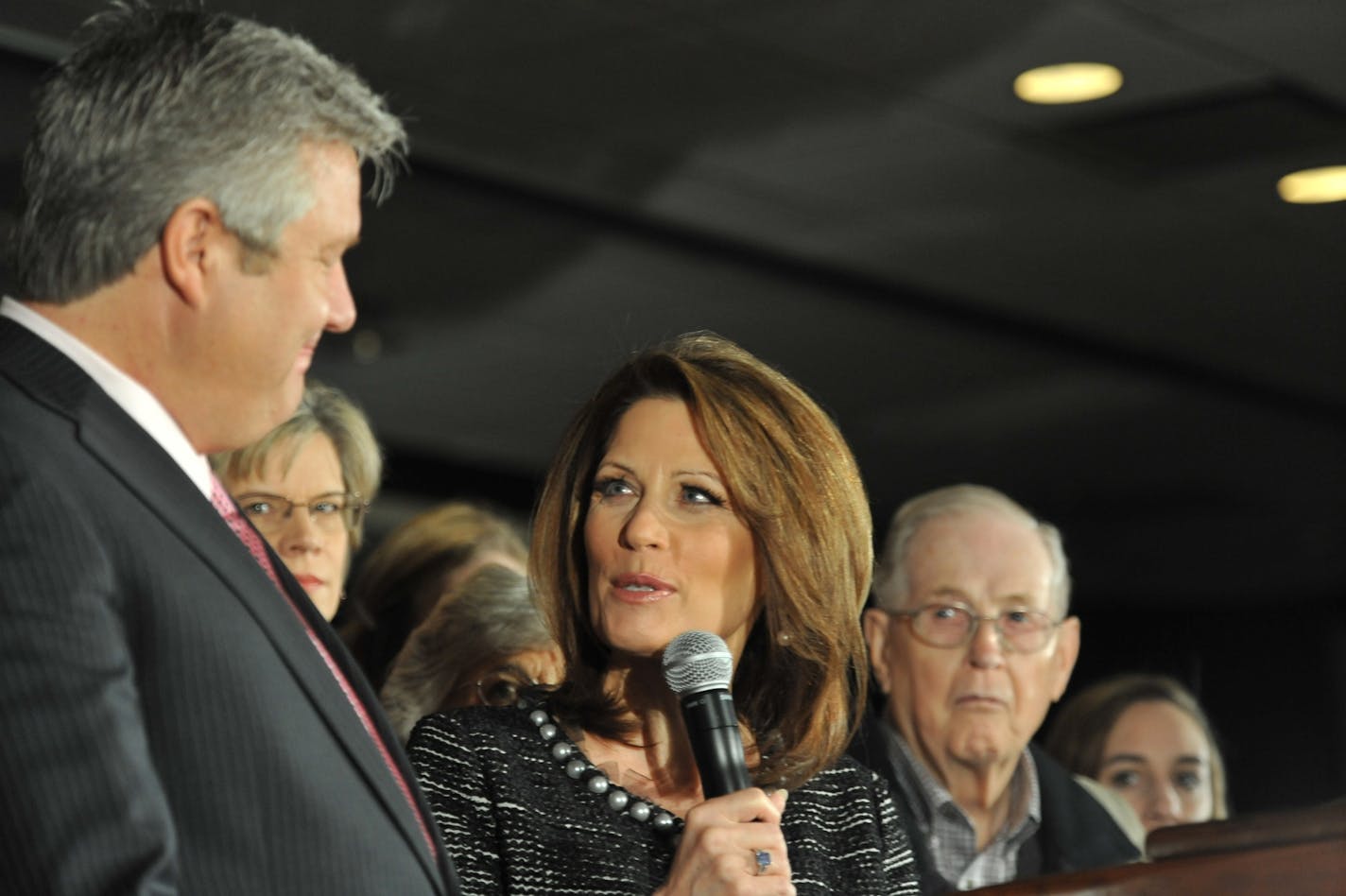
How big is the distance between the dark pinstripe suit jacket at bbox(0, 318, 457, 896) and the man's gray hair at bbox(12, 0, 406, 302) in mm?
83

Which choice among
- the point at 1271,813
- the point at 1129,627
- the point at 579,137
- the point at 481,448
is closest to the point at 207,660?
the point at 1271,813

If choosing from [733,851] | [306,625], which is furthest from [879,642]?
[306,625]

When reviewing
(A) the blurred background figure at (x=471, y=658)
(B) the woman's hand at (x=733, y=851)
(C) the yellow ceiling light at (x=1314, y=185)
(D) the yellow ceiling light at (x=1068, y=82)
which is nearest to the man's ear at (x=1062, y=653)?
(A) the blurred background figure at (x=471, y=658)

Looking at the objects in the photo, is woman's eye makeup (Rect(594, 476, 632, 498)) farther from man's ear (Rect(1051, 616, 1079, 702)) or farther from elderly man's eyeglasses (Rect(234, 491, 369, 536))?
man's ear (Rect(1051, 616, 1079, 702))

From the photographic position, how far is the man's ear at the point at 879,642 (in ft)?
10.8

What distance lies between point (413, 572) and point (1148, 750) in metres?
1.77

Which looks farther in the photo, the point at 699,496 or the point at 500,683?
the point at 500,683

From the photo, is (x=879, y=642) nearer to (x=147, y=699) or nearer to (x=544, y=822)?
(x=544, y=822)

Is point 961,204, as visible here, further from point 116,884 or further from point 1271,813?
point 116,884

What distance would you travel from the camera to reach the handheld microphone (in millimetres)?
1788

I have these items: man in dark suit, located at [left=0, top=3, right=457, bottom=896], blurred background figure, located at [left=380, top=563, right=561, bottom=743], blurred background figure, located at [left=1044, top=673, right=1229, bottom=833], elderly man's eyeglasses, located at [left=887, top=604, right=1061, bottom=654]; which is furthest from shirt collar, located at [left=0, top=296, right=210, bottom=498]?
blurred background figure, located at [left=1044, top=673, right=1229, bottom=833]

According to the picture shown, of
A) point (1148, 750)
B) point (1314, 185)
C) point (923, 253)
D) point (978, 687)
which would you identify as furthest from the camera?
point (923, 253)

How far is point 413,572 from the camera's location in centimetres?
339

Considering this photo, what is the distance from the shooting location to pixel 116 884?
1234mm
